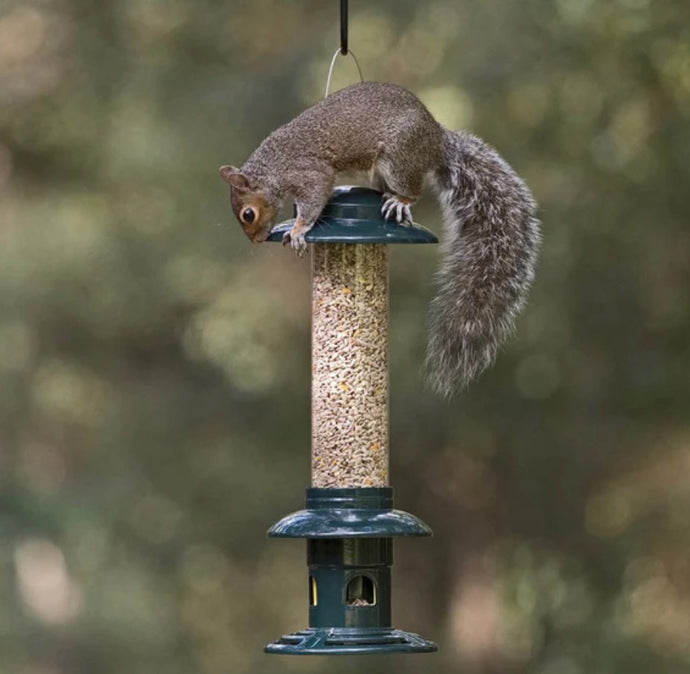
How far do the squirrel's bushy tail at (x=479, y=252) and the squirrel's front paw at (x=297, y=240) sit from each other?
404 mm

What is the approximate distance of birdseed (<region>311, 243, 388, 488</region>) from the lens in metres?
4.95

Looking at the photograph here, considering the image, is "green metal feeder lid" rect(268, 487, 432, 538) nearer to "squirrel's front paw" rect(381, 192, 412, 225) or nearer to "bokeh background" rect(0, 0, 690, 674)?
"squirrel's front paw" rect(381, 192, 412, 225)

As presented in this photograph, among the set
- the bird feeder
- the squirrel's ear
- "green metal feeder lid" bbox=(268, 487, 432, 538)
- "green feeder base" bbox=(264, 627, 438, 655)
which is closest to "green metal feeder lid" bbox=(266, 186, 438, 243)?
the bird feeder

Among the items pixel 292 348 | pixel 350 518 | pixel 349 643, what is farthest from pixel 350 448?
pixel 292 348

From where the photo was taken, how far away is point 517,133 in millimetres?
9000

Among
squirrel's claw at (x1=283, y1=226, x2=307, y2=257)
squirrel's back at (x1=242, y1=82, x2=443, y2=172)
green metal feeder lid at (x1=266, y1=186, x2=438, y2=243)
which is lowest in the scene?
squirrel's claw at (x1=283, y1=226, x2=307, y2=257)

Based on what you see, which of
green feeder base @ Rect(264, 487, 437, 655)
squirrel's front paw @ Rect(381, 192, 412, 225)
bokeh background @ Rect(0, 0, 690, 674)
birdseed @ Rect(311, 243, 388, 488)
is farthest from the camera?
bokeh background @ Rect(0, 0, 690, 674)

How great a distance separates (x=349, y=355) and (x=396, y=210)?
0.34m

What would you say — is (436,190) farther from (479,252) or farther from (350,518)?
(350,518)

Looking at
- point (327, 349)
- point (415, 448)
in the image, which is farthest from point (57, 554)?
point (327, 349)

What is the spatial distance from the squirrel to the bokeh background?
11.6ft

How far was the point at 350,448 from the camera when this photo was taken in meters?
4.93

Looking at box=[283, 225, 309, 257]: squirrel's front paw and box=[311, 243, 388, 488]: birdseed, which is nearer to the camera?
box=[283, 225, 309, 257]: squirrel's front paw

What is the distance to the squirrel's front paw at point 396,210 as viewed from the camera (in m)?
4.84
